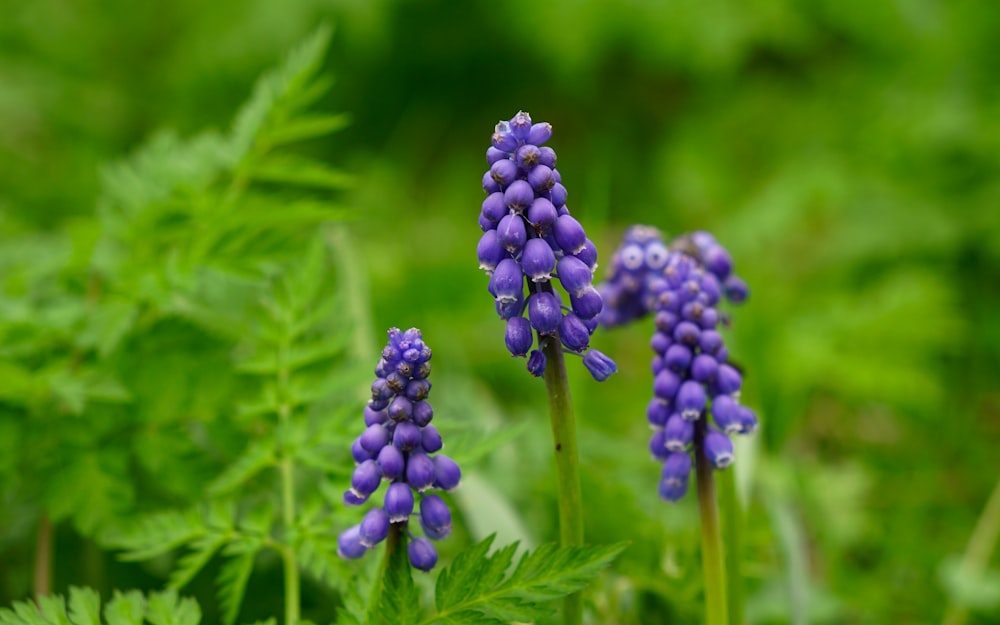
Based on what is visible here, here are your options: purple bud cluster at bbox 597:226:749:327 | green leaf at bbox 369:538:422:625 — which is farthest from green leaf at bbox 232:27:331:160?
green leaf at bbox 369:538:422:625

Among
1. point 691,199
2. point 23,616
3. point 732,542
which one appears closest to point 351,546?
point 23,616

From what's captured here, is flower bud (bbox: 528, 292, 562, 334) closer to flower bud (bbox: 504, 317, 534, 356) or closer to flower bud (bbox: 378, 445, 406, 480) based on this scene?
flower bud (bbox: 504, 317, 534, 356)

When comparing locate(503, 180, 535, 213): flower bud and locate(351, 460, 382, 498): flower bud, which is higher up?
locate(503, 180, 535, 213): flower bud

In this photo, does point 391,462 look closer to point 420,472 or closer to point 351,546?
point 420,472

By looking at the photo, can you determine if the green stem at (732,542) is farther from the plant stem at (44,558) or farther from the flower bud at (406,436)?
the plant stem at (44,558)

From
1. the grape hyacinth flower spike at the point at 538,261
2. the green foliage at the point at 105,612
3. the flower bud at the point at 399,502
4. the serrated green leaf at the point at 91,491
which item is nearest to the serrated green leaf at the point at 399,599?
the flower bud at the point at 399,502
